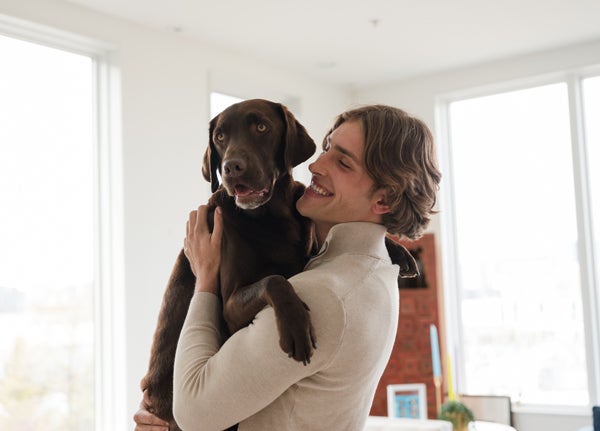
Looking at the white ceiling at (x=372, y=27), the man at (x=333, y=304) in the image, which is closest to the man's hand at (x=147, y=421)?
the man at (x=333, y=304)

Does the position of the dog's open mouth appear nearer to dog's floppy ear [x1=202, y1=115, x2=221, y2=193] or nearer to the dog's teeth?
the dog's teeth

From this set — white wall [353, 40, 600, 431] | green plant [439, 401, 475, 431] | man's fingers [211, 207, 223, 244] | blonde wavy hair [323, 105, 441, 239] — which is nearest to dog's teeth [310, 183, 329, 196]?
blonde wavy hair [323, 105, 441, 239]

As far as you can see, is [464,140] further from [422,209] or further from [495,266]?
[422,209]

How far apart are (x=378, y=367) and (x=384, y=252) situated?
0.23 meters

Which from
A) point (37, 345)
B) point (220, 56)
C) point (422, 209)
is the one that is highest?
point (220, 56)

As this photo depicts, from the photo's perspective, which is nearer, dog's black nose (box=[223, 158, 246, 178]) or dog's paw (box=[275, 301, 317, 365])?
dog's paw (box=[275, 301, 317, 365])

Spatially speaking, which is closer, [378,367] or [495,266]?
[378,367]

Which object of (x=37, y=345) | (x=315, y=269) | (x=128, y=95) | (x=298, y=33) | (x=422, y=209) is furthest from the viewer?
(x=298, y=33)

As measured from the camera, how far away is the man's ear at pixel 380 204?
1521mm

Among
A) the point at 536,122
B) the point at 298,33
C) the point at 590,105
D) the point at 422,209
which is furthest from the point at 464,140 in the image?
the point at 422,209

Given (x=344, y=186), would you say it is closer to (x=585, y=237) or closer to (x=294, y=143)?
(x=294, y=143)

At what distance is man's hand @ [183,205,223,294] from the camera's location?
1523 millimetres

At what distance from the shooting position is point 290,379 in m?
1.28

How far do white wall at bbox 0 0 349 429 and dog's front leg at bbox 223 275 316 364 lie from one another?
321 centimetres
